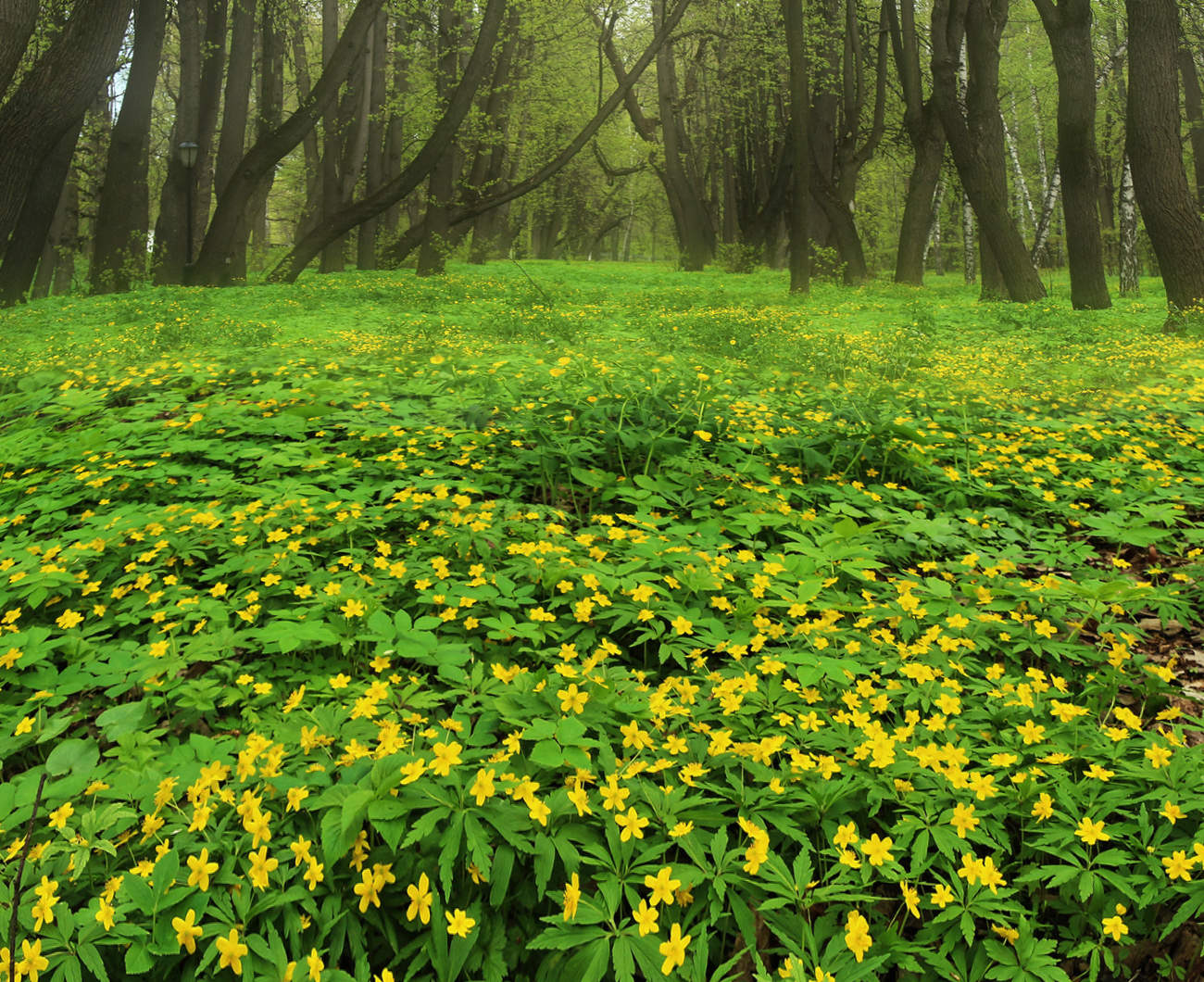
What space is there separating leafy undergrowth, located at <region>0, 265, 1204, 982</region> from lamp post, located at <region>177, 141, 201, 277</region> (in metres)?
9.65

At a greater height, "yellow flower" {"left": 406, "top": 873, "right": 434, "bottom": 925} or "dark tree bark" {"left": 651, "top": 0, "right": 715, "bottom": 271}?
"dark tree bark" {"left": 651, "top": 0, "right": 715, "bottom": 271}

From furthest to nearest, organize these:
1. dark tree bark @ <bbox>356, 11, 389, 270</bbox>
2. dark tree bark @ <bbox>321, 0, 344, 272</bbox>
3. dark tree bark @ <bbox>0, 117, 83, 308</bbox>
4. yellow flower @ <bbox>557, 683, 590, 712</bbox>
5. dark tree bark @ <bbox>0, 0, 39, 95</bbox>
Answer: dark tree bark @ <bbox>356, 11, 389, 270</bbox> → dark tree bark @ <bbox>321, 0, 344, 272</bbox> → dark tree bark @ <bbox>0, 117, 83, 308</bbox> → dark tree bark @ <bbox>0, 0, 39, 95</bbox> → yellow flower @ <bbox>557, 683, 590, 712</bbox>

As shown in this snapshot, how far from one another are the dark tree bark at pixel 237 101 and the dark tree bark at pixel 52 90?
4.84 meters

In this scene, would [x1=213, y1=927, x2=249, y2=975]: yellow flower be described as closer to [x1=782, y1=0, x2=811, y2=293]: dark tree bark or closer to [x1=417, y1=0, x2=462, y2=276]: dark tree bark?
[x1=782, y1=0, x2=811, y2=293]: dark tree bark

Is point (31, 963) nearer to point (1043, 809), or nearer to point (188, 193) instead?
point (1043, 809)

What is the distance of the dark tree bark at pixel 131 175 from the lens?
35.9 feet

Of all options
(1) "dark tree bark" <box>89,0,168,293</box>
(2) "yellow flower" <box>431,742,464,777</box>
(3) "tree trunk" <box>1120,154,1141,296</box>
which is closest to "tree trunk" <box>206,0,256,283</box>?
(1) "dark tree bark" <box>89,0,168,293</box>

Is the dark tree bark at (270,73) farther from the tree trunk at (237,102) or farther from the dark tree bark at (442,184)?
the dark tree bark at (442,184)

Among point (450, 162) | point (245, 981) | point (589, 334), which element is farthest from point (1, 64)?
point (450, 162)

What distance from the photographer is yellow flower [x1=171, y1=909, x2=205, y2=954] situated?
1362mm

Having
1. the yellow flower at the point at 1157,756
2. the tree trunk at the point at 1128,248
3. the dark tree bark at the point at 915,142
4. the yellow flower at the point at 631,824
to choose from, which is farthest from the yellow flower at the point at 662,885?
the tree trunk at the point at 1128,248

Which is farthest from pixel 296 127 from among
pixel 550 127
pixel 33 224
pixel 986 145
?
pixel 550 127

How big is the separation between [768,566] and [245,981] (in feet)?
6.32

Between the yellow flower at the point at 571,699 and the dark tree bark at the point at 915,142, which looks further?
the dark tree bark at the point at 915,142
